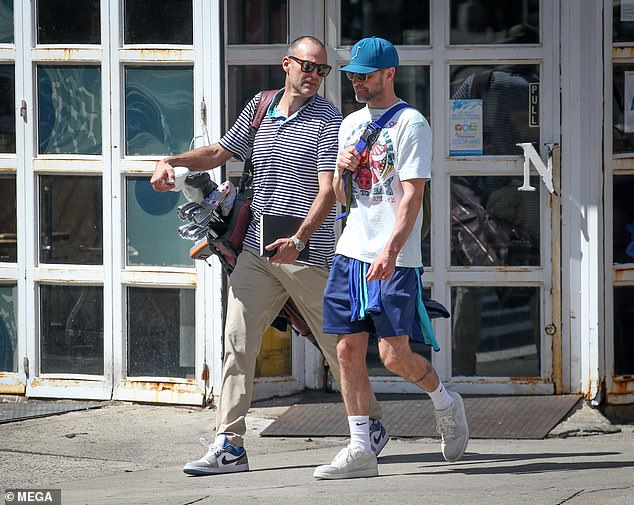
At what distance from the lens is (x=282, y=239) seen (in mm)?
5484

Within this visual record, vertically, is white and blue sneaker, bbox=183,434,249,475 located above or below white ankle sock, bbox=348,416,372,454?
below

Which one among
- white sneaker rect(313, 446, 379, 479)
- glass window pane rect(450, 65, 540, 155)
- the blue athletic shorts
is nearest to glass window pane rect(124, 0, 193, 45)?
glass window pane rect(450, 65, 540, 155)

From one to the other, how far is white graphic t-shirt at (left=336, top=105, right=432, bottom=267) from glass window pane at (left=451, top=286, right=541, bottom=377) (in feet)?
5.87

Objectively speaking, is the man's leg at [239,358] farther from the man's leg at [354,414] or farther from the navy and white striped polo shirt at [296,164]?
the man's leg at [354,414]

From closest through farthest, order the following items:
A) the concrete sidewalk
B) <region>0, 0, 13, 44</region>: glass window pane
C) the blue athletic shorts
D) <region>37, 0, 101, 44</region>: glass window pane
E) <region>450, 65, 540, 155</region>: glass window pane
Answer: the concrete sidewalk → the blue athletic shorts → <region>450, 65, 540, 155</region>: glass window pane → <region>37, 0, 101, 44</region>: glass window pane → <region>0, 0, 13, 44</region>: glass window pane

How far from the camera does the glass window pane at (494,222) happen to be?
6.94m

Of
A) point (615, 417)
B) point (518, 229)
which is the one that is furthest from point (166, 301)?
point (615, 417)

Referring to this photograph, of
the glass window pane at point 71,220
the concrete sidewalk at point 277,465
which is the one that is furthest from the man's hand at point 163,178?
the glass window pane at point 71,220

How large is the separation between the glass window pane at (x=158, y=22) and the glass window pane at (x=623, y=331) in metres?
2.73

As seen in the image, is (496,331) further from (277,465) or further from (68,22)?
(68,22)

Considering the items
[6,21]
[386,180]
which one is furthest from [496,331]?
[6,21]

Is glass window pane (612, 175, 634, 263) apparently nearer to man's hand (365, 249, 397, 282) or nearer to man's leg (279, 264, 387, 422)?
man's leg (279, 264, 387, 422)

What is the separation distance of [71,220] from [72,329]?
24.4 inches

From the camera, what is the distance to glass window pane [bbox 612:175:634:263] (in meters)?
6.79
